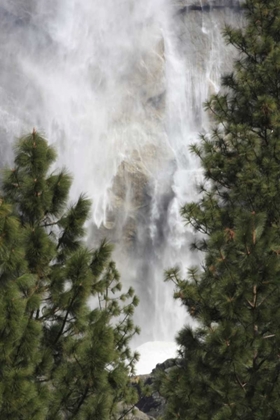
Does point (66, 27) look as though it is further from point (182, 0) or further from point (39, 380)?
point (39, 380)

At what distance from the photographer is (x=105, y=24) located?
5519 centimetres

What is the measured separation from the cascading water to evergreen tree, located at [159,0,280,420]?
34833mm

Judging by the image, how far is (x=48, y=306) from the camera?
21.7 ft

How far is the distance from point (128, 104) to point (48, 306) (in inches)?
1860

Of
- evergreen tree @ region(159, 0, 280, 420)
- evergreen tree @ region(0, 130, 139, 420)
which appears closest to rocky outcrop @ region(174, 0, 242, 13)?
evergreen tree @ region(159, 0, 280, 420)

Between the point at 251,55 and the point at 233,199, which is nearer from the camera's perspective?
the point at 233,199

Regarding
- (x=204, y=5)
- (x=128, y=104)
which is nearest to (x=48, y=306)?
(x=128, y=104)

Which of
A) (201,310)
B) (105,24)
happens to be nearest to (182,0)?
(105,24)

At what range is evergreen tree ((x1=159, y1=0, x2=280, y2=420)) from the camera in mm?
6211

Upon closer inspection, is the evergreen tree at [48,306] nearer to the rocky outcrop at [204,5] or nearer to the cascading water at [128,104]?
the cascading water at [128,104]

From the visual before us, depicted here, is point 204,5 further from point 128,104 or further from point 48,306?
point 48,306

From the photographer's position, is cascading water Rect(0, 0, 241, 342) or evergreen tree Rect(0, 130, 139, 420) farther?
cascading water Rect(0, 0, 241, 342)

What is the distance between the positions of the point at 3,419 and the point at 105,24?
54032 millimetres

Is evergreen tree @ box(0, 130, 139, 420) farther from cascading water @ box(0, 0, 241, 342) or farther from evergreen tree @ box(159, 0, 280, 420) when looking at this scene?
cascading water @ box(0, 0, 241, 342)
